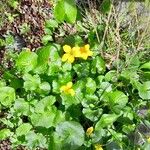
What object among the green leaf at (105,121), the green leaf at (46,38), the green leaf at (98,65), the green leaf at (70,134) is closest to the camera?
the green leaf at (70,134)

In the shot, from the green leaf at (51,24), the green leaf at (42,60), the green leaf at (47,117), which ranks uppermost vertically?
the green leaf at (51,24)

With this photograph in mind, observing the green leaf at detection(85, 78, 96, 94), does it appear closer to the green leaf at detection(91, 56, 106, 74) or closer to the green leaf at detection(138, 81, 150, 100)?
the green leaf at detection(91, 56, 106, 74)

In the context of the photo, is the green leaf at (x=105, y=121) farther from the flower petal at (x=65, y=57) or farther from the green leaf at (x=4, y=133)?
the green leaf at (x=4, y=133)

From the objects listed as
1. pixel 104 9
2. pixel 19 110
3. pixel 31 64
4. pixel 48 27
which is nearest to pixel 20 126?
pixel 19 110

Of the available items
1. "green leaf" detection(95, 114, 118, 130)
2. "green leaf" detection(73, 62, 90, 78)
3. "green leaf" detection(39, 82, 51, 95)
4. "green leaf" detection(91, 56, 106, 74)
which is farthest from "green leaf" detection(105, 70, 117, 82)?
"green leaf" detection(39, 82, 51, 95)

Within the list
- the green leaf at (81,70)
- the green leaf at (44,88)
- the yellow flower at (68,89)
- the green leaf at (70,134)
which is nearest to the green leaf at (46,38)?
the green leaf at (81,70)
